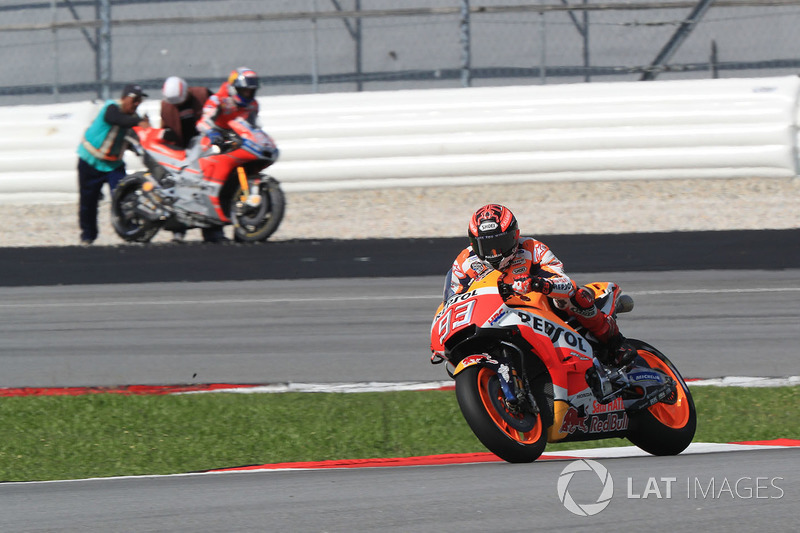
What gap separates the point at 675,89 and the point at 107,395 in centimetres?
964

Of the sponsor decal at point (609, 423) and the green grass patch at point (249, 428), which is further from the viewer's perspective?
the green grass patch at point (249, 428)

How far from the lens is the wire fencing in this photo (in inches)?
636

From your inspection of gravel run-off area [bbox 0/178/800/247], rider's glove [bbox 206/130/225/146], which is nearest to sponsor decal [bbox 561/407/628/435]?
gravel run-off area [bbox 0/178/800/247]

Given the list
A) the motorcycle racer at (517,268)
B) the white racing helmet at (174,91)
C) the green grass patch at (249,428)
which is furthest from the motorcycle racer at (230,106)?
the motorcycle racer at (517,268)

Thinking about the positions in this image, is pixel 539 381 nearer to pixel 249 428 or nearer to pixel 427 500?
pixel 427 500

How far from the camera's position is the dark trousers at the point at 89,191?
12984mm

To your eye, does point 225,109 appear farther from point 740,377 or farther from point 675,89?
point 740,377

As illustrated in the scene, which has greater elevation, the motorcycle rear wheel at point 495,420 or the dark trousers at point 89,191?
the dark trousers at point 89,191

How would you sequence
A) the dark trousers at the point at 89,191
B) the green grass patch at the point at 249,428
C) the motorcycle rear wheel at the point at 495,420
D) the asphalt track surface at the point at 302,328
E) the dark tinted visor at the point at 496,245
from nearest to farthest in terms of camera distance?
the motorcycle rear wheel at the point at 495,420 < the dark tinted visor at the point at 496,245 < the green grass patch at the point at 249,428 < the asphalt track surface at the point at 302,328 < the dark trousers at the point at 89,191

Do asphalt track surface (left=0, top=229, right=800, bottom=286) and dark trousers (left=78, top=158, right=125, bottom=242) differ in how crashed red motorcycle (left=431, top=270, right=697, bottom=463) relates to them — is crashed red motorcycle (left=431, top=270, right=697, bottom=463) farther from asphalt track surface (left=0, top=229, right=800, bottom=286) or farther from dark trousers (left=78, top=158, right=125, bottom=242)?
dark trousers (left=78, top=158, right=125, bottom=242)

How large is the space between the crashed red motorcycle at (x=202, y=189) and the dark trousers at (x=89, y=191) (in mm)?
389

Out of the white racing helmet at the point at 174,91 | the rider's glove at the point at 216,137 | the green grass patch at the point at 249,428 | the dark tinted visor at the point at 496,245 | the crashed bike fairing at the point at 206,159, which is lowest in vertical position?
the green grass patch at the point at 249,428
